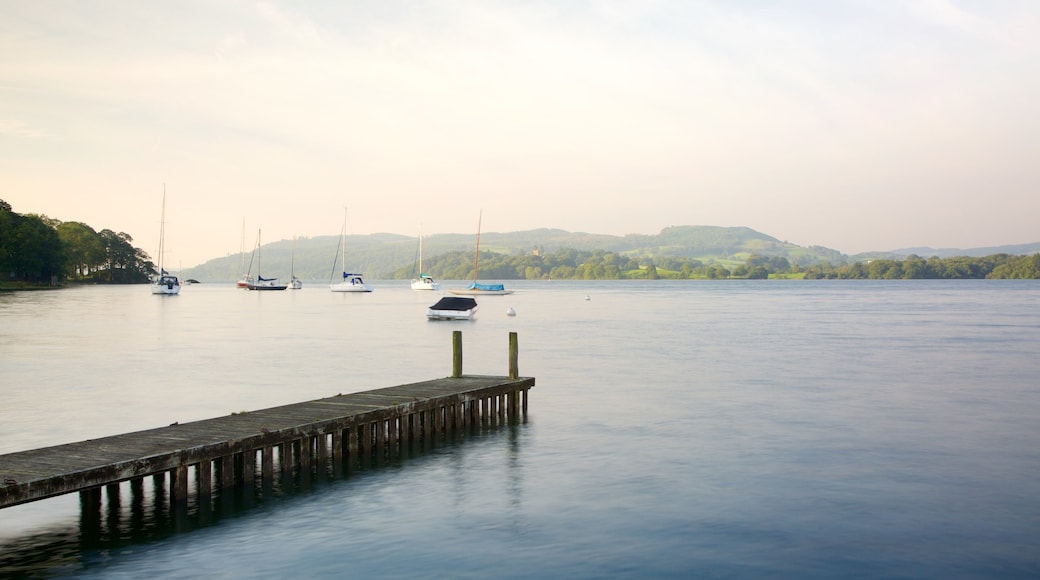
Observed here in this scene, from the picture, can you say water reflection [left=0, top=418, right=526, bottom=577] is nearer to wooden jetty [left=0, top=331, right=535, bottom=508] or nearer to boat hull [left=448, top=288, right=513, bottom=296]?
wooden jetty [left=0, top=331, right=535, bottom=508]

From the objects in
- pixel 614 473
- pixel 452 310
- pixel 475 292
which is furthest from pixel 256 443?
pixel 475 292

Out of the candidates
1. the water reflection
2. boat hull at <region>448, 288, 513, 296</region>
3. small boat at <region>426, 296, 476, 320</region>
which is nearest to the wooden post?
the water reflection

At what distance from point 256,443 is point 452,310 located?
6861 cm

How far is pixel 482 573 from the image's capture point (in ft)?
46.8

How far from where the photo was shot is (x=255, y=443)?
18438 mm

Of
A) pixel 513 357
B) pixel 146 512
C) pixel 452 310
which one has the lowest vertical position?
pixel 146 512

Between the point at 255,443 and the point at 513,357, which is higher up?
the point at 513,357

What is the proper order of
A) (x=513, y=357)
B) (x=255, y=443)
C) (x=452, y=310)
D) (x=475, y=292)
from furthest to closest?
(x=475, y=292), (x=452, y=310), (x=513, y=357), (x=255, y=443)

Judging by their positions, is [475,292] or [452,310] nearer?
[452,310]

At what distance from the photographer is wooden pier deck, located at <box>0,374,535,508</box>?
50.1 ft

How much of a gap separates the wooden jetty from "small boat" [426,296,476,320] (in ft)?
190

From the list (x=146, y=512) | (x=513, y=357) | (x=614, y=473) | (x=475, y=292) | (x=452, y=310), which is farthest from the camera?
(x=475, y=292)

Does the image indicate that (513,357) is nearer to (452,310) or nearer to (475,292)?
(452,310)

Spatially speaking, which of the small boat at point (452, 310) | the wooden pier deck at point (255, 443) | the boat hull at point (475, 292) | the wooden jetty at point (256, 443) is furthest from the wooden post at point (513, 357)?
the boat hull at point (475, 292)
